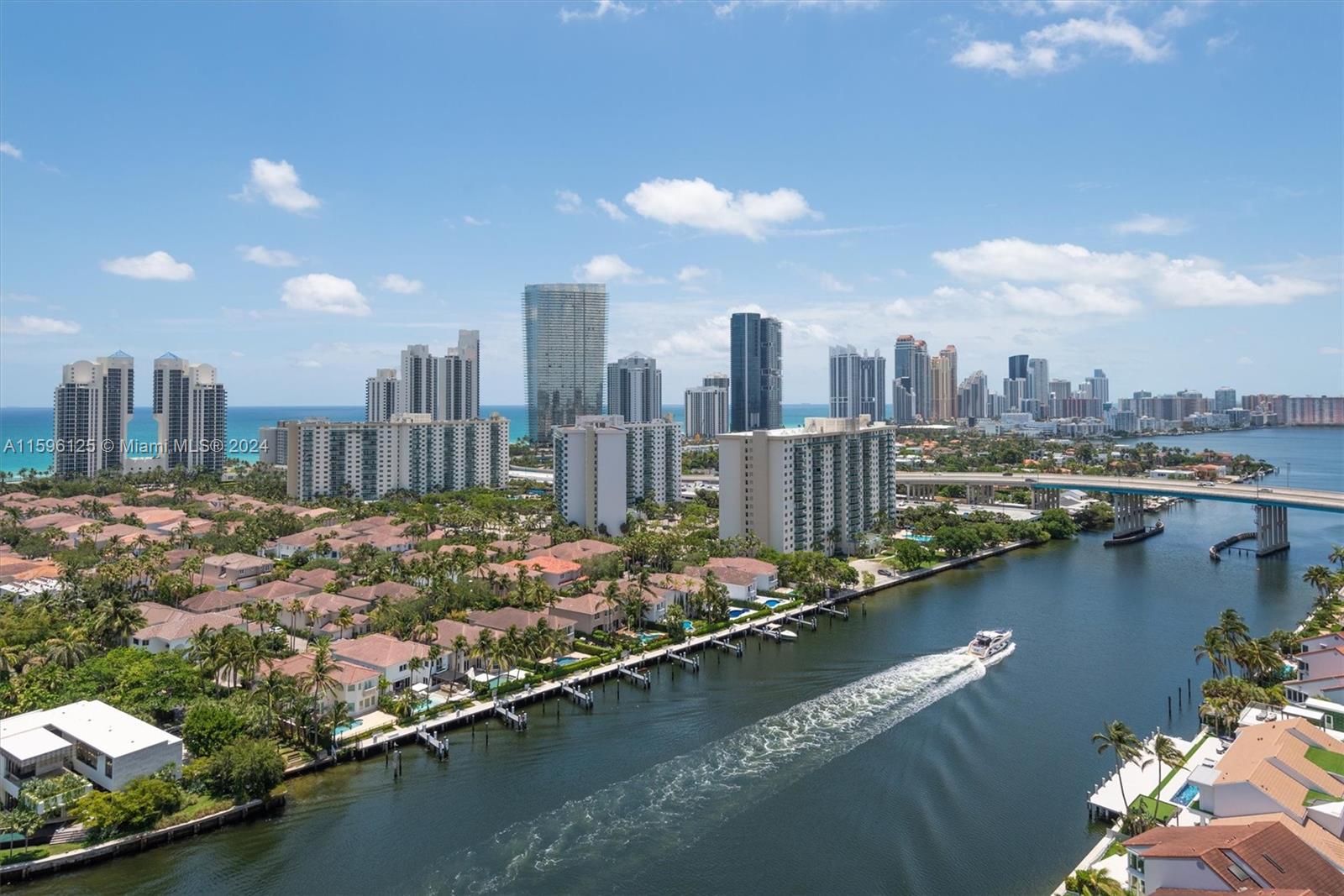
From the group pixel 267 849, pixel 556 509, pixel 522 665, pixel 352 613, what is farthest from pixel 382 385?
pixel 267 849

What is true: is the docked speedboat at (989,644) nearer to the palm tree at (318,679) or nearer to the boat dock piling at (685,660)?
the boat dock piling at (685,660)

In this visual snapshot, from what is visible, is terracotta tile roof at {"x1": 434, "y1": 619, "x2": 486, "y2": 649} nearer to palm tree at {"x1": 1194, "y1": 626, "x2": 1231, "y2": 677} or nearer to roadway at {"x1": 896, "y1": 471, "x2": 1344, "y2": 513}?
palm tree at {"x1": 1194, "y1": 626, "x2": 1231, "y2": 677}

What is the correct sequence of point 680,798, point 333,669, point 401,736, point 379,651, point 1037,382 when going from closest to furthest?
point 680,798 → point 401,736 → point 333,669 → point 379,651 → point 1037,382

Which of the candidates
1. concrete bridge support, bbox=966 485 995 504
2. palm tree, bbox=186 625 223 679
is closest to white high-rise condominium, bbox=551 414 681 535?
palm tree, bbox=186 625 223 679

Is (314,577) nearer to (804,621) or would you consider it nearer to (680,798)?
(804,621)

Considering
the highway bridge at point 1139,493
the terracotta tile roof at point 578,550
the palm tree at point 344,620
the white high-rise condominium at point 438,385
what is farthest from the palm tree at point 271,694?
the white high-rise condominium at point 438,385

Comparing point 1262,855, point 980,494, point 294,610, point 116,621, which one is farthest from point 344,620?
point 980,494
